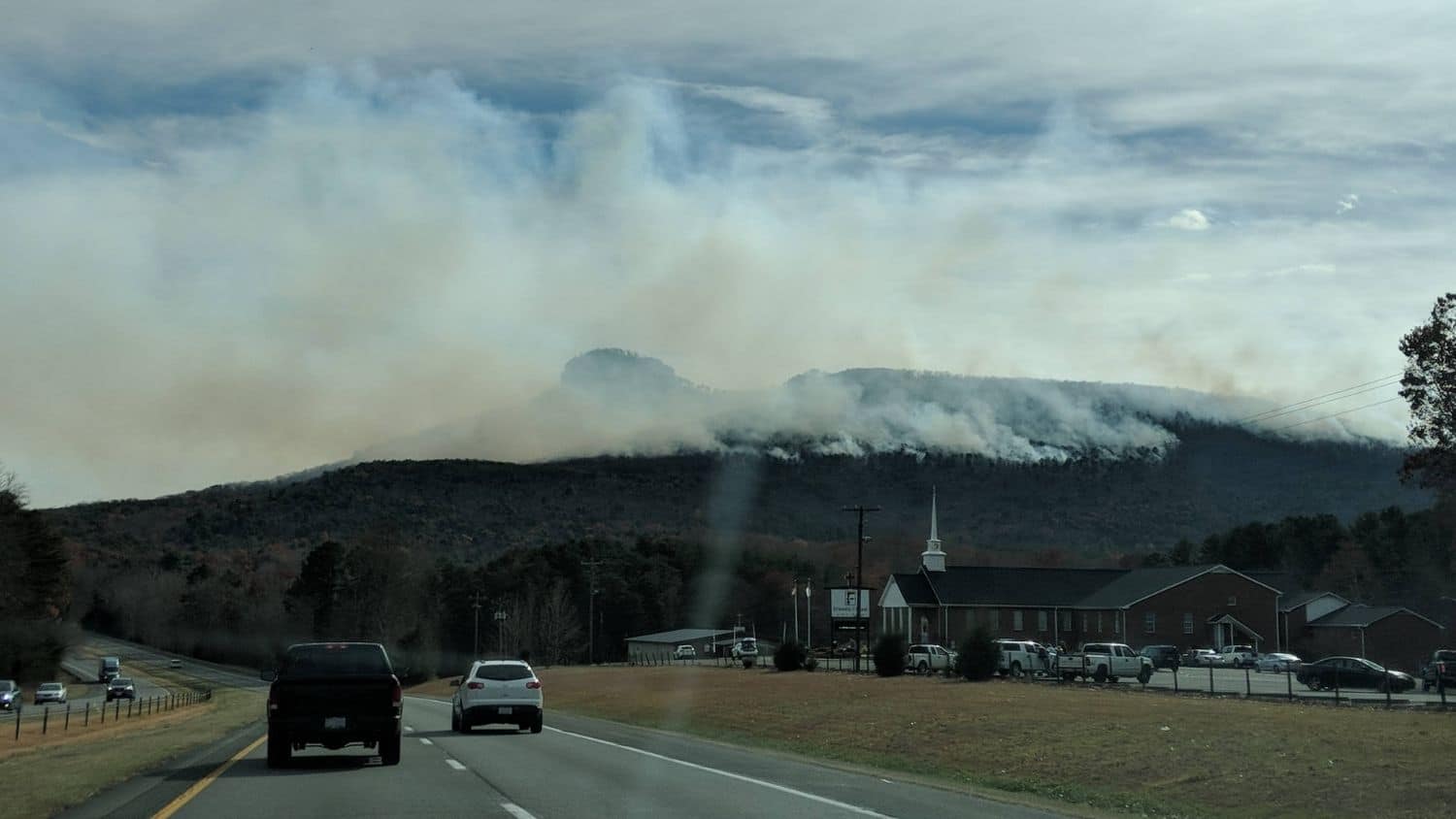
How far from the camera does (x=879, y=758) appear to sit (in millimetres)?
31750

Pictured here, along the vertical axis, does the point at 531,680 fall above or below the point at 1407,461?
below

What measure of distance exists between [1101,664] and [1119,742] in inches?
1386

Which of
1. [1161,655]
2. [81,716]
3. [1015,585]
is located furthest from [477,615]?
[81,716]

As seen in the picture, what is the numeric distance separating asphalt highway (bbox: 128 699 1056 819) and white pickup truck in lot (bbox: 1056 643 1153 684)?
37942 mm

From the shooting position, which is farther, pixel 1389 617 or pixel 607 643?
pixel 607 643

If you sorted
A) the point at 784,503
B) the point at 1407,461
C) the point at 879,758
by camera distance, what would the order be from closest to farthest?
the point at 879,758 → the point at 1407,461 → the point at 784,503

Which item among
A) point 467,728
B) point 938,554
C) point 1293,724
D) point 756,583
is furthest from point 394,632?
point 1293,724

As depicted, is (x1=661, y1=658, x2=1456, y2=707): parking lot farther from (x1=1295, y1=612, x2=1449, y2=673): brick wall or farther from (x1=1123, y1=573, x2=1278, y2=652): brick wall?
(x1=1123, y1=573, x2=1278, y2=652): brick wall

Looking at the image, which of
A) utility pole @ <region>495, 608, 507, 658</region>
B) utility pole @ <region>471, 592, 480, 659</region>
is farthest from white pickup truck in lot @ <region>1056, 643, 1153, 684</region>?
utility pole @ <region>471, 592, 480, 659</region>

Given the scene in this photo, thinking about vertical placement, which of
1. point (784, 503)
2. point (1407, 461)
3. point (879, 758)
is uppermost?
point (784, 503)

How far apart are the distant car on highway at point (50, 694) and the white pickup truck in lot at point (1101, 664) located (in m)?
59.2

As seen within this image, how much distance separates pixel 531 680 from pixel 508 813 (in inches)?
699

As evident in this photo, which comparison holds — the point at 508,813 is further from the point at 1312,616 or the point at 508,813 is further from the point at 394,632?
the point at 394,632

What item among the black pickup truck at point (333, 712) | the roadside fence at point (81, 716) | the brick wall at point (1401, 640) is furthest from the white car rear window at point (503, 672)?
the brick wall at point (1401, 640)
